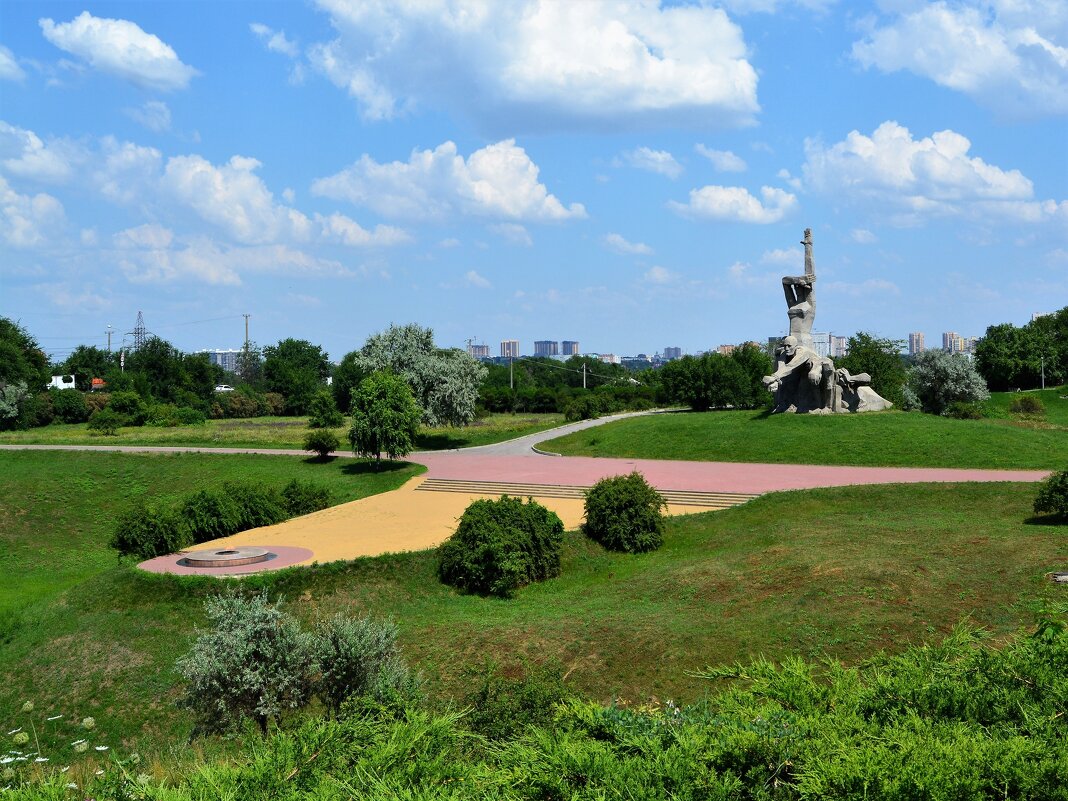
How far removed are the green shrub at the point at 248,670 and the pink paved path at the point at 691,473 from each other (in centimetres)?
1823

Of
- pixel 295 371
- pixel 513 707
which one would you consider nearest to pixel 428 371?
pixel 513 707

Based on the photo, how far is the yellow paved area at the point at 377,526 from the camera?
19812 millimetres

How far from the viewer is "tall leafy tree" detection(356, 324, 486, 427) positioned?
38.9 m

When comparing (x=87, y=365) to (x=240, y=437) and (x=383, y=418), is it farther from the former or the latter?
(x=383, y=418)

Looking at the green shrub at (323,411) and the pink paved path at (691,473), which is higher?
the green shrub at (323,411)

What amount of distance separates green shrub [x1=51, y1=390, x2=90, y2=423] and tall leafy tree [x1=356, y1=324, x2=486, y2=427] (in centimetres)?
3273

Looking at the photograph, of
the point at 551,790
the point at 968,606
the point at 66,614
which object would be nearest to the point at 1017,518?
the point at 968,606

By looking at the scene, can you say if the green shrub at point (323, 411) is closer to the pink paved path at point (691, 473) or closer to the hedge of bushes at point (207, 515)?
the pink paved path at point (691, 473)

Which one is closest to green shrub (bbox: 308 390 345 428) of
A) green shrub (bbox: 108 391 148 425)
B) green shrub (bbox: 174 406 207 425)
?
green shrub (bbox: 174 406 207 425)

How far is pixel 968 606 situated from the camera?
11.9 meters

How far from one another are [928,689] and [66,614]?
598 inches

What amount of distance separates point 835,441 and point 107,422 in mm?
41421

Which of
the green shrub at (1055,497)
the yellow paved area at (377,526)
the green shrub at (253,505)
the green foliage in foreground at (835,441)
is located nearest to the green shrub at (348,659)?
the yellow paved area at (377,526)

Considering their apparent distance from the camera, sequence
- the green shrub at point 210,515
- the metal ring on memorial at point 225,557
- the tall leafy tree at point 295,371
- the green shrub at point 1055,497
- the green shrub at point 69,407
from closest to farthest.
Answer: the metal ring on memorial at point 225,557 → the green shrub at point 1055,497 → the green shrub at point 210,515 → the green shrub at point 69,407 → the tall leafy tree at point 295,371
